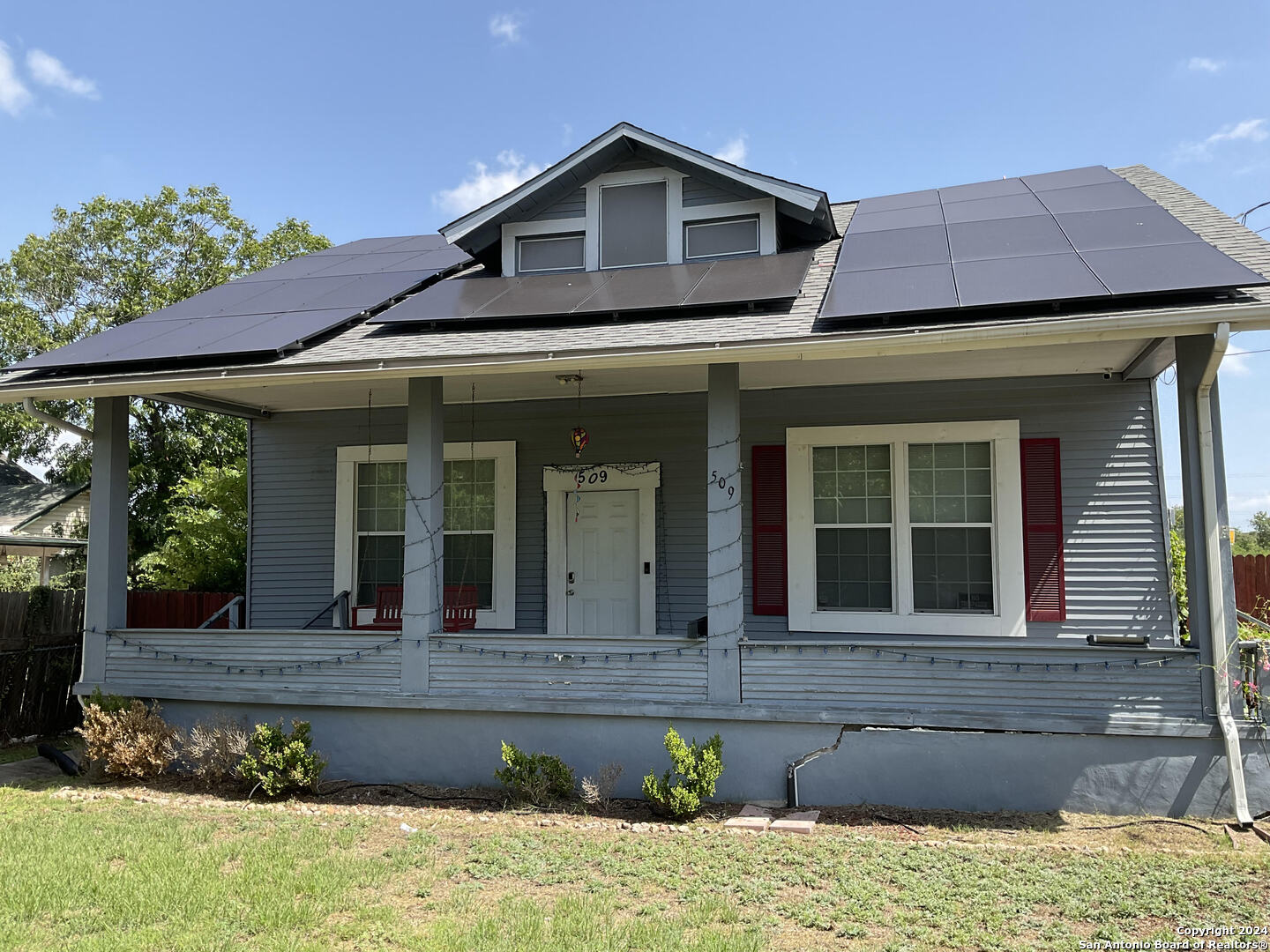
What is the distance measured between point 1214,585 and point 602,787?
4.37m

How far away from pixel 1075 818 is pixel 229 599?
919cm

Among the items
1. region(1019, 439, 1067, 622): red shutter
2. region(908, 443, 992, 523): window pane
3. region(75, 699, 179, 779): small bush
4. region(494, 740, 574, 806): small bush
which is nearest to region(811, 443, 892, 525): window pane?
region(908, 443, 992, 523): window pane

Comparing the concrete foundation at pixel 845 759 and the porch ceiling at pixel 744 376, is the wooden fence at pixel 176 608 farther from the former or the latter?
the concrete foundation at pixel 845 759

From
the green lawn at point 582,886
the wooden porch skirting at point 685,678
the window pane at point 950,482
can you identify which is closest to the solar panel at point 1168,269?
the window pane at point 950,482

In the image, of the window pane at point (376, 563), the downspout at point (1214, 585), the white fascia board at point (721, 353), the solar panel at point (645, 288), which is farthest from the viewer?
the window pane at point (376, 563)

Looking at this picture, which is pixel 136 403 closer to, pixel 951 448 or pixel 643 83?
pixel 643 83

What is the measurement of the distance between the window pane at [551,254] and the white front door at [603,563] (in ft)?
7.68

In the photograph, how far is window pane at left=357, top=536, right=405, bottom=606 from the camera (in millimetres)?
9898

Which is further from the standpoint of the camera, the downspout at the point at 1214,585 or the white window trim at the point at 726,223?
the white window trim at the point at 726,223

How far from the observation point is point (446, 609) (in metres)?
8.82

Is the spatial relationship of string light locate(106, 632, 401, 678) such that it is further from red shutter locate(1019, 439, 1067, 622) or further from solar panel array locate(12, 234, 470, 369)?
red shutter locate(1019, 439, 1067, 622)

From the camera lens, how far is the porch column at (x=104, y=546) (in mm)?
8164

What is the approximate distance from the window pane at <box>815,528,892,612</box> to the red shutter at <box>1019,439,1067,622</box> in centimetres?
120

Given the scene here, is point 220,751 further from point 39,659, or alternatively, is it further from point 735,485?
point 735,485
